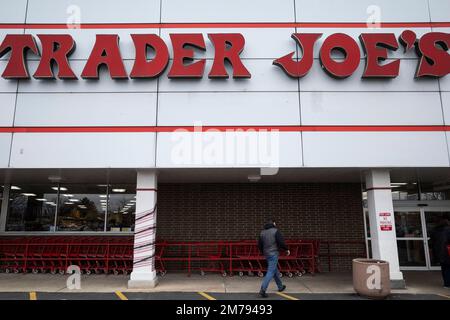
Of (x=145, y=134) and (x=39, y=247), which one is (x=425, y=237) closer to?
(x=145, y=134)

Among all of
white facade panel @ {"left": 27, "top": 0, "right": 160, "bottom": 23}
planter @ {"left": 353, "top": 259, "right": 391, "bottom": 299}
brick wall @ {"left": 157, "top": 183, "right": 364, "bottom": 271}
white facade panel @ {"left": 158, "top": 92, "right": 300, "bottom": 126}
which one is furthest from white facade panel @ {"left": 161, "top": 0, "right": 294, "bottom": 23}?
planter @ {"left": 353, "top": 259, "right": 391, "bottom": 299}

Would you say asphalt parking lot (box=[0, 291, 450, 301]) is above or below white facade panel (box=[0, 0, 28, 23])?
below

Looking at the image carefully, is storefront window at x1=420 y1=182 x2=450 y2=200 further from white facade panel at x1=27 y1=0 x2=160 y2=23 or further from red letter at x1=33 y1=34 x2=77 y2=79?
red letter at x1=33 y1=34 x2=77 y2=79

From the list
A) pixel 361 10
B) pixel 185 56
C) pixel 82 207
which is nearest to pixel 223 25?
pixel 185 56

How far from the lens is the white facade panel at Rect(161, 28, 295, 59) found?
1106 centimetres

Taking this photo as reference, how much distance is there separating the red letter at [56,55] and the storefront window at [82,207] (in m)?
4.94

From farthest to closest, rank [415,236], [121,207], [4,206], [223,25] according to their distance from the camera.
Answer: [4,206]
[121,207]
[415,236]
[223,25]

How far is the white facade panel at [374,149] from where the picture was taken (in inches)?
405

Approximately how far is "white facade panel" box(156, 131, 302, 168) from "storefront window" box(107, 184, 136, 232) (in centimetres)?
448

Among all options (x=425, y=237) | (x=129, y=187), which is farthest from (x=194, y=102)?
(x=425, y=237)

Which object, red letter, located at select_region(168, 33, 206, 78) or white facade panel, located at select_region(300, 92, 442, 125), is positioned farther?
red letter, located at select_region(168, 33, 206, 78)

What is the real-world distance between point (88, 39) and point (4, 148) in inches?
160

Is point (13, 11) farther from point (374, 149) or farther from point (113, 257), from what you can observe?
point (374, 149)

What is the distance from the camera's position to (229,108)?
1063cm
